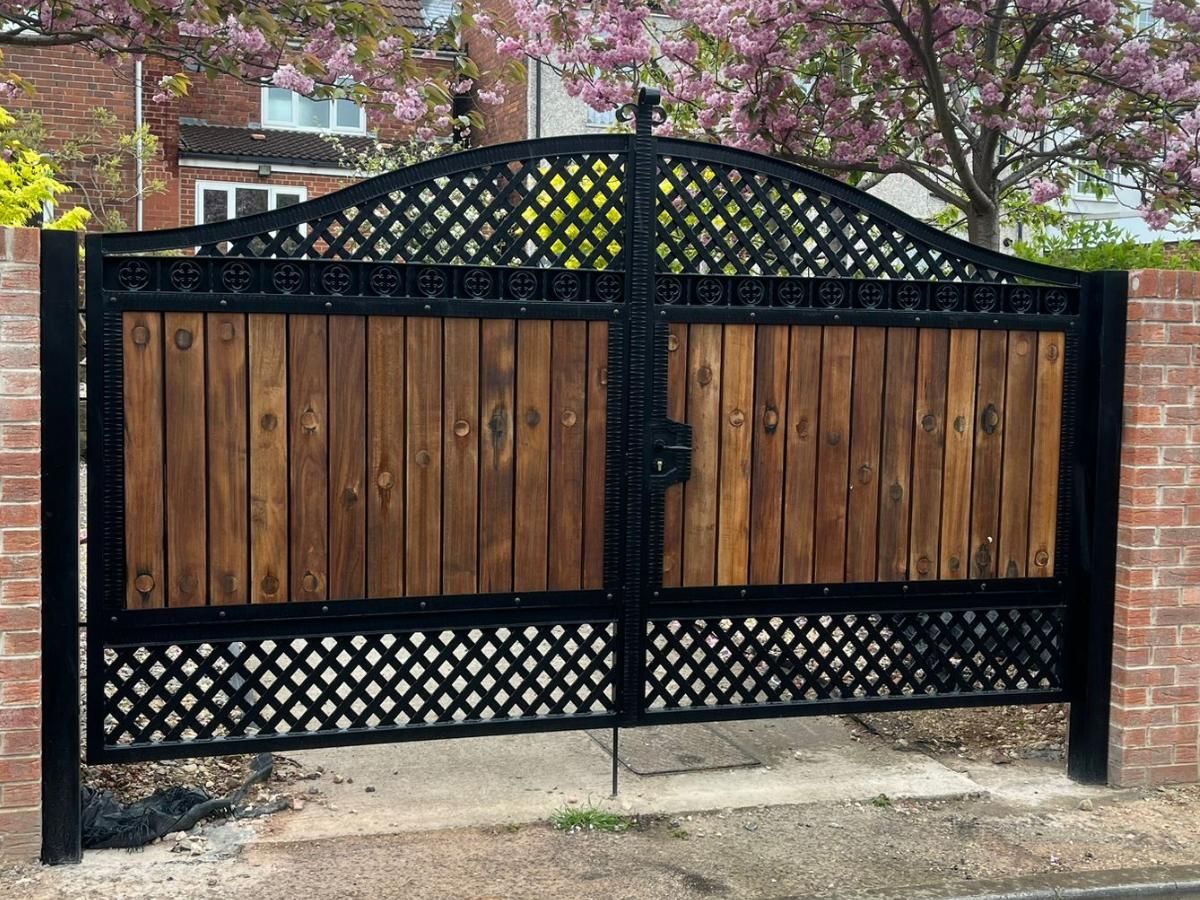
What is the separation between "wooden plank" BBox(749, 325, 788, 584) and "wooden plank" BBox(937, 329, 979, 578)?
0.68 m

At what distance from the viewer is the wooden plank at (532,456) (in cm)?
451

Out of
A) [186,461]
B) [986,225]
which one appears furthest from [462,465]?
[986,225]

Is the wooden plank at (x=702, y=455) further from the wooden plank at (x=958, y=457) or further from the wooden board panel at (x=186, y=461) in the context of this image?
the wooden board panel at (x=186, y=461)

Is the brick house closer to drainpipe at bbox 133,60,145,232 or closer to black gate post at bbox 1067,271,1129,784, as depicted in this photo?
drainpipe at bbox 133,60,145,232

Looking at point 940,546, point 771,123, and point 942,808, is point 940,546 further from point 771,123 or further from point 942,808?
point 771,123

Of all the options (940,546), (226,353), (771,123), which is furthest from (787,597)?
(771,123)

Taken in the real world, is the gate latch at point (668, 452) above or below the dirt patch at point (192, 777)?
above

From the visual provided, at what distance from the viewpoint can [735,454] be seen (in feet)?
15.5

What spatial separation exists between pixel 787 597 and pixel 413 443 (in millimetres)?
1534

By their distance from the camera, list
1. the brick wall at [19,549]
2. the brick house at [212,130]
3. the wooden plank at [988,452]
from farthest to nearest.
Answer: the brick house at [212,130] → the wooden plank at [988,452] → the brick wall at [19,549]

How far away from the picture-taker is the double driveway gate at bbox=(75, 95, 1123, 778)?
13.7ft

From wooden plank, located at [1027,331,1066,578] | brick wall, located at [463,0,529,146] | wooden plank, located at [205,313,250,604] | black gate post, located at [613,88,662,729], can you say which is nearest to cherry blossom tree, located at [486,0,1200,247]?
wooden plank, located at [1027,331,1066,578]

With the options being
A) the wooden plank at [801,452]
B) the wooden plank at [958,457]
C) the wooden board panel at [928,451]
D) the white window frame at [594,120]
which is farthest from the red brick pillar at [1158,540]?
the white window frame at [594,120]

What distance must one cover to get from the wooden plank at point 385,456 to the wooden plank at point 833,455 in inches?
62.2
